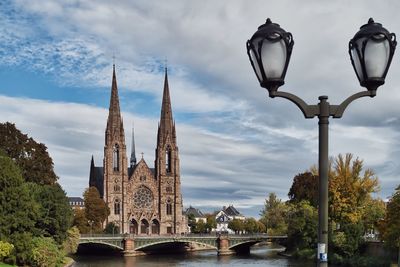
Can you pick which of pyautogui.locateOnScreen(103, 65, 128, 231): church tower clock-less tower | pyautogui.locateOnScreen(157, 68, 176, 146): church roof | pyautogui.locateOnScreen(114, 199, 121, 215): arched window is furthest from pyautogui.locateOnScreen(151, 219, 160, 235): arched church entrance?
pyautogui.locateOnScreen(157, 68, 176, 146): church roof

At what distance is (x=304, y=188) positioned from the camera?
80250 mm

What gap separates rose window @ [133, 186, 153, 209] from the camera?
394 feet

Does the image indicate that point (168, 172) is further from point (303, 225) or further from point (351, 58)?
point (351, 58)

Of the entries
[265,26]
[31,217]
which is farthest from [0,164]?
[265,26]

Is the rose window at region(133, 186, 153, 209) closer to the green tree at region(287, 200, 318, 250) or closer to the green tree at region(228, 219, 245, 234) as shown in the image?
the green tree at region(228, 219, 245, 234)

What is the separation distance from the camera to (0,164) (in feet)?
146

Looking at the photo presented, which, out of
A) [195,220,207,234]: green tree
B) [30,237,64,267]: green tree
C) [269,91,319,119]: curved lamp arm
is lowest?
[195,220,207,234]: green tree

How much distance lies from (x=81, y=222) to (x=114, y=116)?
33.3 metres

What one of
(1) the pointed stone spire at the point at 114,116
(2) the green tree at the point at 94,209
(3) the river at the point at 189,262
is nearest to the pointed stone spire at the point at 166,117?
(1) the pointed stone spire at the point at 114,116

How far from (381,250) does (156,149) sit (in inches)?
2781

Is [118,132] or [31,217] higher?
[118,132]

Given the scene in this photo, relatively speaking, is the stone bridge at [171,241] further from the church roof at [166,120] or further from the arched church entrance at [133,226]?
the church roof at [166,120]

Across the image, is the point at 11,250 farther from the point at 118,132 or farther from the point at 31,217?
the point at 118,132

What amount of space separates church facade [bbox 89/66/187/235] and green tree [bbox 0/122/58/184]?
52554 mm
